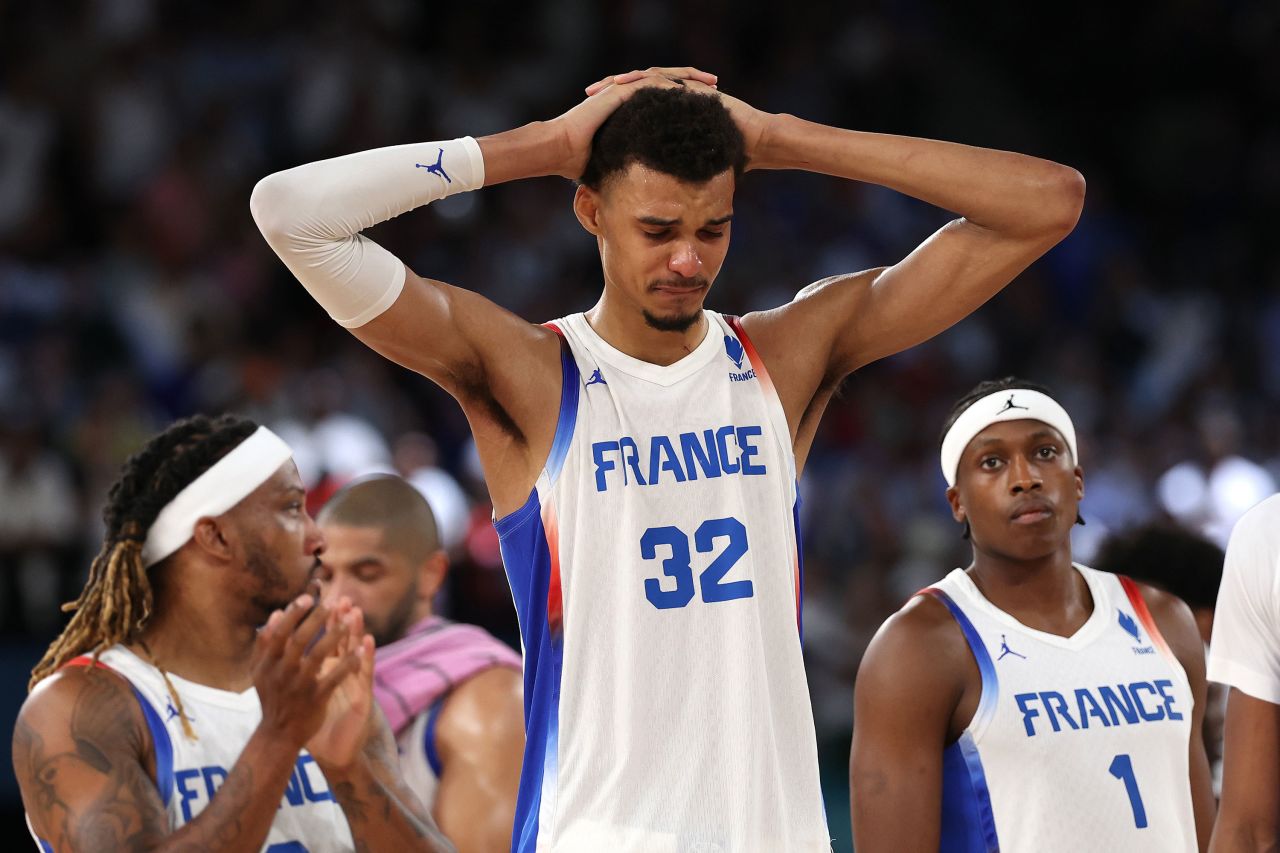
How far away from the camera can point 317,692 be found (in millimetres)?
3822

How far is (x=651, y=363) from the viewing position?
3908mm

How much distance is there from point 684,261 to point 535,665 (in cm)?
97

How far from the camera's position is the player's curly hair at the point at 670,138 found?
3801 mm

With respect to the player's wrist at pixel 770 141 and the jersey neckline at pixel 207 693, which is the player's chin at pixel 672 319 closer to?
the player's wrist at pixel 770 141

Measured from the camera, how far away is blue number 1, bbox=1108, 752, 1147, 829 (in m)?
4.54

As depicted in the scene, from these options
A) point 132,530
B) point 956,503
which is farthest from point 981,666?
point 132,530

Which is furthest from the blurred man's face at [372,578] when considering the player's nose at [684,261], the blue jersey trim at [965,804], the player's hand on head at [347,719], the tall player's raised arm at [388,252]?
the player's nose at [684,261]

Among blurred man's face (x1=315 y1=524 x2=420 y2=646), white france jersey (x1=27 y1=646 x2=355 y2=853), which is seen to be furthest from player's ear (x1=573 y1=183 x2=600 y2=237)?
blurred man's face (x1=315 y1=524 x2=420 y2=646)

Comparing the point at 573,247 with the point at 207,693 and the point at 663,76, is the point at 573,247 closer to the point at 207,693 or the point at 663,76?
the point at 207,693

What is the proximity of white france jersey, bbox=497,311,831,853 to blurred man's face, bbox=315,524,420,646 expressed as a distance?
72.6 inches

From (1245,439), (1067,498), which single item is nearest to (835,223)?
(1245,439)

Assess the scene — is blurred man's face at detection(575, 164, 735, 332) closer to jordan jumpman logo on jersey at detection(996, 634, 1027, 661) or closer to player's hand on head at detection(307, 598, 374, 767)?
player's hand on head at detection(307, 598, 374, 767)

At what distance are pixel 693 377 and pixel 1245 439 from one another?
1047 centimetres

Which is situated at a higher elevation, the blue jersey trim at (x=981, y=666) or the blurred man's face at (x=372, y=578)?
the blurred man's face at (x=372, y=578)
